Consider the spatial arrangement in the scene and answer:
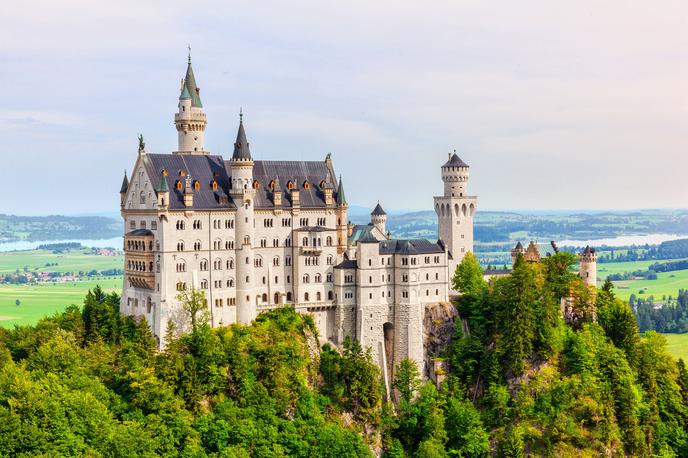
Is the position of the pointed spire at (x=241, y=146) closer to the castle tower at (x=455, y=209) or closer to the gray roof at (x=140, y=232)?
the gray roof at (x=140, y=232)

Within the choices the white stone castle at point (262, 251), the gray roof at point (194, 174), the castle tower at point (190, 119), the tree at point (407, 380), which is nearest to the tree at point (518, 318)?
the white stone castle at point (262, 251)

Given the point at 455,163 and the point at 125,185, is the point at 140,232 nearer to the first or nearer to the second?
the point at 125,185

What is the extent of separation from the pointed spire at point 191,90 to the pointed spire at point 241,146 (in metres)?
7.83

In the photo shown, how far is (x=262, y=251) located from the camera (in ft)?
354

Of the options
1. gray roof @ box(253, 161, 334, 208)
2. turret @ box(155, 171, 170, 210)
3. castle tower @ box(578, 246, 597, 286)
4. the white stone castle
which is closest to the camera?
turret @ box(155, 171, 170, 210)

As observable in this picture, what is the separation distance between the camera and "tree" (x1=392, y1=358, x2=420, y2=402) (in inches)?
4227

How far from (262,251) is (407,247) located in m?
16.6

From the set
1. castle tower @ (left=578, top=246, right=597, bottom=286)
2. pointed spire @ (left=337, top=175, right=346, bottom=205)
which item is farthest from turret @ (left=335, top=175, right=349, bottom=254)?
castle tower @ (left=578, top=246, right=597, bottom=286)

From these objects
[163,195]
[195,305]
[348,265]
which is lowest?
[195,305]

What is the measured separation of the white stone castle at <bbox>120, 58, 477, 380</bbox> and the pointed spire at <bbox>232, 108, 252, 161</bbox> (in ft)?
0.36

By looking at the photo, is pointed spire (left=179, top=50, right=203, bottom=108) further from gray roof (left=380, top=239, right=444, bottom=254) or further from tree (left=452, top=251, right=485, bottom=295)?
tree (left=452, top=251, right=485, bottom=295)

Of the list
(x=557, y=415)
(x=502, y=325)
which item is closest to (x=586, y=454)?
(x=557, y=415)

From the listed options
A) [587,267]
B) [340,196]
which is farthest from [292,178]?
[587,267]

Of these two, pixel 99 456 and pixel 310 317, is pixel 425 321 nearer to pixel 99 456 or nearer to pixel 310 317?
pixel 310 317
